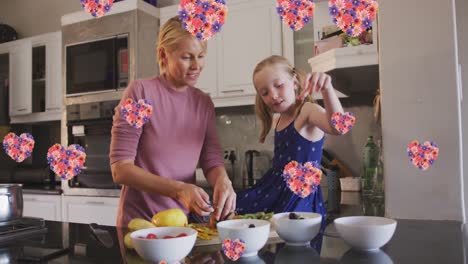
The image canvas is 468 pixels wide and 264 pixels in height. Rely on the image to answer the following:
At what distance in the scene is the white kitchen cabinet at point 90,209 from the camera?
2.06m

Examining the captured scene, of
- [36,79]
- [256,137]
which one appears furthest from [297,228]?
[36,79]

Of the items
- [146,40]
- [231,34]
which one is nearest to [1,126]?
[146,40]

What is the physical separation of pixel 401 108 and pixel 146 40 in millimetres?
1550

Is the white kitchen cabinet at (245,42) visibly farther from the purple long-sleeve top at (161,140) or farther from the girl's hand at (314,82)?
the girl's hand at (314,82)

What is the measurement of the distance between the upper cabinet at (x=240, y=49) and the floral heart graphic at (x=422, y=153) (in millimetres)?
1120

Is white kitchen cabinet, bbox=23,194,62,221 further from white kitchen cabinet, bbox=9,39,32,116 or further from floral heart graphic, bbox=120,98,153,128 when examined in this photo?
floral heart graphic, bbox=120,98,153,128

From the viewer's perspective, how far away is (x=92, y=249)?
0.71 metres

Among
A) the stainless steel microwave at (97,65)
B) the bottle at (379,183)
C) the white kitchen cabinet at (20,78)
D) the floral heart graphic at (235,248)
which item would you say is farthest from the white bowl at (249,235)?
the white kitchen cabinet at (20,78)

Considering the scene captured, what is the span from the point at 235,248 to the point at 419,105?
0.59 meters

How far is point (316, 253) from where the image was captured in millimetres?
618

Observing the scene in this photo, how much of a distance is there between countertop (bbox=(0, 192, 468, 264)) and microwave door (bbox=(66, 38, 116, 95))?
4.76ft

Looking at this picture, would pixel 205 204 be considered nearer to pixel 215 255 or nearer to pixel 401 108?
pixel 215 255

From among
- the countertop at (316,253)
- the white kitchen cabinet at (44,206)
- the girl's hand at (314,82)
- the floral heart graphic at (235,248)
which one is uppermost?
the girl's hand at (314,82)

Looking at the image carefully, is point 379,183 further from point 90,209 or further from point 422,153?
point 90,209
